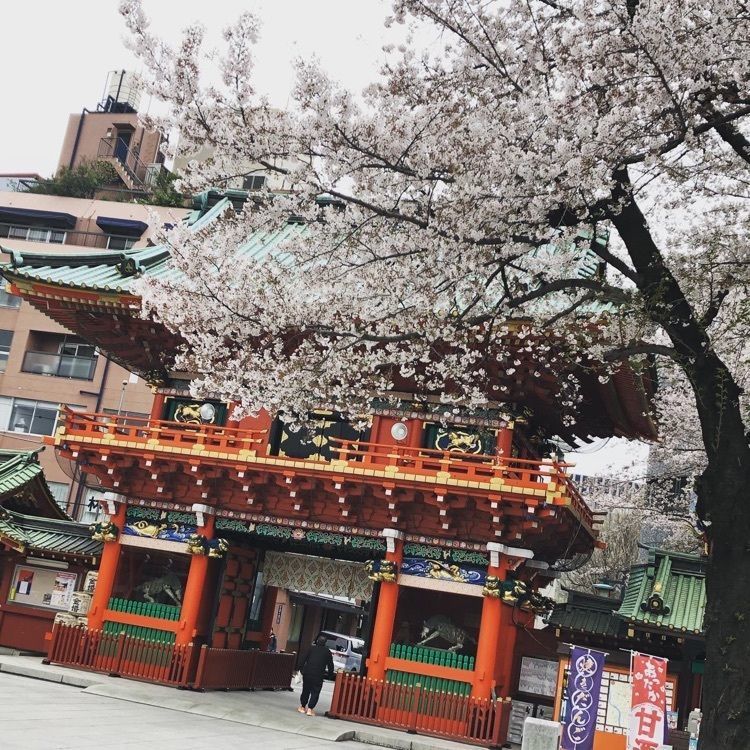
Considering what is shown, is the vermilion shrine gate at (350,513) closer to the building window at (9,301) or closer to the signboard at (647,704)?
the signboard at (647,704)

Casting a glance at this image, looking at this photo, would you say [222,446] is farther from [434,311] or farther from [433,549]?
[434,311]

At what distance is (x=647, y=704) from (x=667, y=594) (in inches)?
282

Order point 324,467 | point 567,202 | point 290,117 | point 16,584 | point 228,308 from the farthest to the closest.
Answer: point 16,584, point 324,467, point 228,308, point 290,117, point 567,202

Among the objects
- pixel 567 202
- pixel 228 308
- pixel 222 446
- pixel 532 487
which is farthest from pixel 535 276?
pixel 222 446

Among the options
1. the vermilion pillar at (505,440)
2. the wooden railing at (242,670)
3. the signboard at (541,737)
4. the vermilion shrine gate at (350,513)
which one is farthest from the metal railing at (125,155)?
the signboard at (541,737)

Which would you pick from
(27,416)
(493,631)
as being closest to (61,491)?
(27,416)

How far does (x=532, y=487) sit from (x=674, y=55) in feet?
35.1

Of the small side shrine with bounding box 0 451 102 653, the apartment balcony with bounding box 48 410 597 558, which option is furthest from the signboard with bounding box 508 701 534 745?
the small side shrine with bounding box 0 451 102 653

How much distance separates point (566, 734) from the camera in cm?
1566

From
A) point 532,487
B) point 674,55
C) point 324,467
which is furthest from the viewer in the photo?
point 324,467

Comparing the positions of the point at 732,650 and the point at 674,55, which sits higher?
the point at 674,55

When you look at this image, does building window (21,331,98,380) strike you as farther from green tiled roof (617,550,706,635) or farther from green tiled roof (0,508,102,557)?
green tiled roof (617,550,706,635)

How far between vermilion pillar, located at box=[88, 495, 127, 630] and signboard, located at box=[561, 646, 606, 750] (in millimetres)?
11298

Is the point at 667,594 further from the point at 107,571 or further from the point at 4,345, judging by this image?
the point at 4,345
